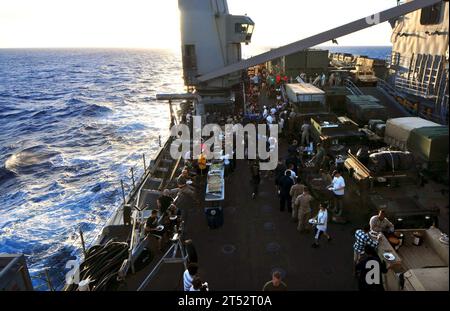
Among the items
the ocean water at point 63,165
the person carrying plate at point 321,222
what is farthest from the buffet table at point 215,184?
the ocean water at point 63,165

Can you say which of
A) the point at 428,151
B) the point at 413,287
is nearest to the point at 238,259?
the point at 413,287

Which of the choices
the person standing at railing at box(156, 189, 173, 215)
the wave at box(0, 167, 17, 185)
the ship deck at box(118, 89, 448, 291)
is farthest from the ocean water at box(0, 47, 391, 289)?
the ship deck at box(118, 89, 448, 291)

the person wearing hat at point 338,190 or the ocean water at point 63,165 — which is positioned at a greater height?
the person wearing hat at point 338,190

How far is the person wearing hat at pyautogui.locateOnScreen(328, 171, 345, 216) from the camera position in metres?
10.6

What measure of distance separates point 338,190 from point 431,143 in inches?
193

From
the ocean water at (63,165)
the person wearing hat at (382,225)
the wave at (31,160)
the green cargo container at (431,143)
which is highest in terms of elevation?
the green cargo container at (431,143)

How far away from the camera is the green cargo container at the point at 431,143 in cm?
1247

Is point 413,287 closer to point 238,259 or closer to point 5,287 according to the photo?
point 238,259

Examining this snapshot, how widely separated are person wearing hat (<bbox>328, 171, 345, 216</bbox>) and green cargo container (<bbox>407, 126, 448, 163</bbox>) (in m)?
4.56

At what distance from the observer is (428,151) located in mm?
12672

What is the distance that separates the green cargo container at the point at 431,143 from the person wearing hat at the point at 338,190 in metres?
4.56

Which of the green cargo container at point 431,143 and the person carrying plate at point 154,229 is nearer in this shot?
the person carrying plate at point 154,229

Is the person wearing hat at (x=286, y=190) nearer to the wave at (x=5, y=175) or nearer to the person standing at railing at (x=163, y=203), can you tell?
the person standing at railing at (x=163, y=203)

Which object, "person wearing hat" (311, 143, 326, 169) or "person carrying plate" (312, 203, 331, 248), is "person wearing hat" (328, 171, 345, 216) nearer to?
"person carrying plate" (312, 203, 331, 248)
